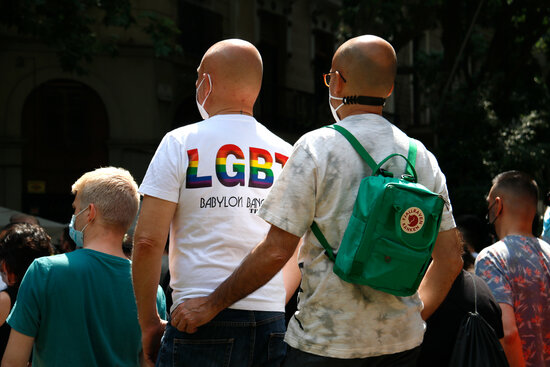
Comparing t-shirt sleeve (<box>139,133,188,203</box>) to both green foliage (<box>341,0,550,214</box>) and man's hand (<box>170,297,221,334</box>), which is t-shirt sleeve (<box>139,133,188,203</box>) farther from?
green foliage (<box>341,0,550,214</box>)

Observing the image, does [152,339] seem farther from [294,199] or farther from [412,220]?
[412,220]

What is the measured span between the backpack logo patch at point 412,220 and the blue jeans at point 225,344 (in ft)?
2.42

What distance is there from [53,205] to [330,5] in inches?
421

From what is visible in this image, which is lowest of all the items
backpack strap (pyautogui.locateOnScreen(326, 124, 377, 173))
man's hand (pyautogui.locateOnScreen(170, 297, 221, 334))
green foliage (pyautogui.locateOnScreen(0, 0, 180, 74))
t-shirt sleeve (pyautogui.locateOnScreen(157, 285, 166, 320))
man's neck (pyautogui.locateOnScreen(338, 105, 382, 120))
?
t-shirt sleeve (pyautogui.locateOnScreen(157, 285, 166, 320))

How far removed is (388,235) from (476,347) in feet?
3.90

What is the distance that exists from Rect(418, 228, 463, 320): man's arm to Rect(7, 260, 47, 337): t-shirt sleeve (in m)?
1.55

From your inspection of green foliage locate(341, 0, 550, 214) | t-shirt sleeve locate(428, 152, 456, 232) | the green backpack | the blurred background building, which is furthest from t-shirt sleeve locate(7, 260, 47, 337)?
green foliage locate(341, 0, 550, 214)

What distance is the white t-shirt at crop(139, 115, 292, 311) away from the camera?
2.88m

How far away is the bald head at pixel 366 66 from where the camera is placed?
278cm

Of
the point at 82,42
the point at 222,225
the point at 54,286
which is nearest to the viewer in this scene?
the point at 222,225

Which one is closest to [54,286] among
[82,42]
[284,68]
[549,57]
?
[82,42]

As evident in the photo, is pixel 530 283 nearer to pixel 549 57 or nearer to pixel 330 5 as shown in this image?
pixel 549 57

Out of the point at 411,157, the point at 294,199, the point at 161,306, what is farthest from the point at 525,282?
the point at 294,199

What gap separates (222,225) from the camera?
2.92 metres
